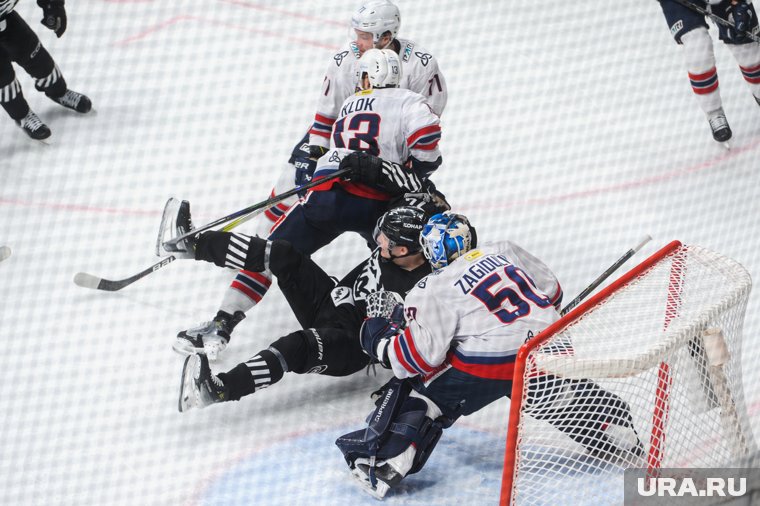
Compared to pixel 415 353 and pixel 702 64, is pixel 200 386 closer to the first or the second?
pixel 415 353

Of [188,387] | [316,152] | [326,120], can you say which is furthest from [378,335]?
[326,120]

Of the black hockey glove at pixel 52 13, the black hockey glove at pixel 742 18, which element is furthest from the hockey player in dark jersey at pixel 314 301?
the black hockey glove at pixel 742 18

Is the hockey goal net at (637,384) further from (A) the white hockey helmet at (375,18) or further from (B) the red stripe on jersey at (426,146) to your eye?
(A) the white hockey helmet at (375,18)

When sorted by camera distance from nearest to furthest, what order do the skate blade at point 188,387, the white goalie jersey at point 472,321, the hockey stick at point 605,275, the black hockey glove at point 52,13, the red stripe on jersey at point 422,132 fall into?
the white goalie jersey at point 472,321
the skate blade at point 188,387
the hockey stick at point 605,275
the red stripe on jersey at point 422,132
the black hockey glove at point 52,13

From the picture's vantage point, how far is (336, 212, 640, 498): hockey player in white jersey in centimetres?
274

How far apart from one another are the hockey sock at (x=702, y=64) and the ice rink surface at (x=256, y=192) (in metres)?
0.23

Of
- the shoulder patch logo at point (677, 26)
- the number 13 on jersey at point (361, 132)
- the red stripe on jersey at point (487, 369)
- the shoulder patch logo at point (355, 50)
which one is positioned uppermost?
the shoulder patch logo at point (677, 26)

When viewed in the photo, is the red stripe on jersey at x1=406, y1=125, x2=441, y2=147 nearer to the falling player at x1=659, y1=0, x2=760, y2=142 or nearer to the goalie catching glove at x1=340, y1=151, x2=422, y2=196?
the goalie catching glove at x1=340, y1=151, x2=422, y2=196

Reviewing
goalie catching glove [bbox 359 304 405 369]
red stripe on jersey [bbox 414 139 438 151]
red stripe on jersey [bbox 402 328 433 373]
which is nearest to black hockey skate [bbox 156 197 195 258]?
goalie catching glove [bbox 359 304 405 369]

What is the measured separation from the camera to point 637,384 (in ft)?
7.92

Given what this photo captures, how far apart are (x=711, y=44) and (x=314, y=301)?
2498 mm

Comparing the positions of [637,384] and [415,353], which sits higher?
[637,384]

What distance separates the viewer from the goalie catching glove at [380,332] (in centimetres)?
290

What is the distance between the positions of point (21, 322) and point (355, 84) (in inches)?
57.9
